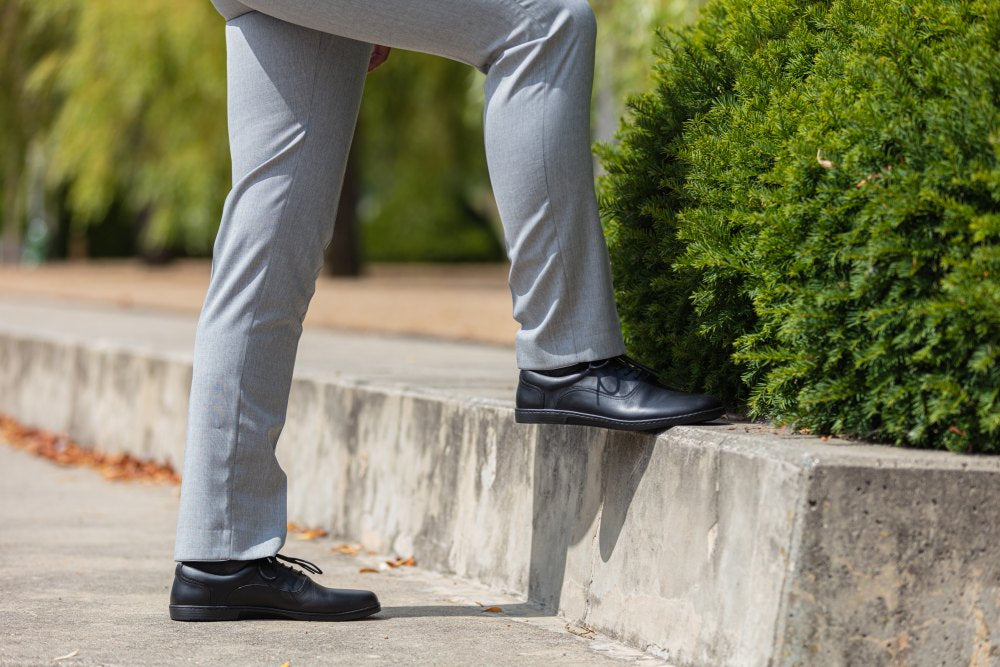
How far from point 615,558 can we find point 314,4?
1279mm

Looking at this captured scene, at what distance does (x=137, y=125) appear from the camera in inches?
603

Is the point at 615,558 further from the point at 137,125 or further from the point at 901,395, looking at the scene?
the point at 137,125

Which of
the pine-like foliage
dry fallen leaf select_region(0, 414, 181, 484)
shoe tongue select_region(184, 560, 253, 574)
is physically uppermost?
the pine-like foliage

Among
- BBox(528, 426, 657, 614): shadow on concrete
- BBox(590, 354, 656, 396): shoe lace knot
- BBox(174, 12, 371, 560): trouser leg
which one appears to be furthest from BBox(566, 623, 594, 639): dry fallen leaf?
BBox(174, 12, 371, 560): trouser leg

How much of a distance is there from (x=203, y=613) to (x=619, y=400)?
39.3 inches

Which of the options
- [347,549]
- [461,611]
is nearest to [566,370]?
[461,611]

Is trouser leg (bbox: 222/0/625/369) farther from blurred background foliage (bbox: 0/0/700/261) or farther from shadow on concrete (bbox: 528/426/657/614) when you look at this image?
blurred background foliage (bbox: 0/0/700/261)

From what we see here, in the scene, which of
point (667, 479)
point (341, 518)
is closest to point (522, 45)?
point (667, 479)

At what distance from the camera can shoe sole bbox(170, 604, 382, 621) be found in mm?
2869

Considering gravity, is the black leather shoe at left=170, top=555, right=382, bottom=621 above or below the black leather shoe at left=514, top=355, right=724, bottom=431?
below

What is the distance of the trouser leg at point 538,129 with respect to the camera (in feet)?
8.61

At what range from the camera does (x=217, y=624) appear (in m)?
2.88

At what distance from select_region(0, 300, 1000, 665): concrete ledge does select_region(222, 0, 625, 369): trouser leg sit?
1.02 ft

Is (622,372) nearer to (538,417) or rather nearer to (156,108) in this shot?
(538,417)
